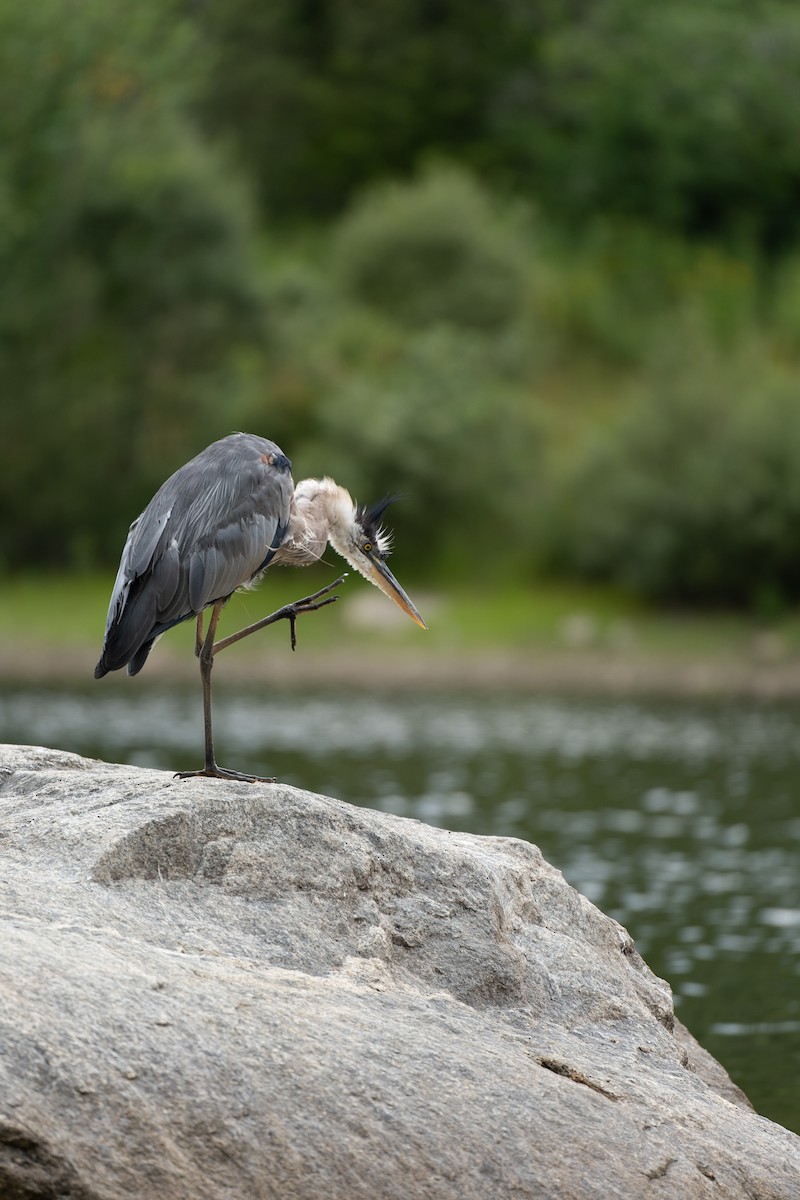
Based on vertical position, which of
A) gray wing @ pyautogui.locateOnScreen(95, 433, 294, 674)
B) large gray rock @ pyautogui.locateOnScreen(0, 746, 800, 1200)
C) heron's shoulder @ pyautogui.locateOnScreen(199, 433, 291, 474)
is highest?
heron's shoulder @ pyautogui.locateOnScreen(199, 433, 291, 474)

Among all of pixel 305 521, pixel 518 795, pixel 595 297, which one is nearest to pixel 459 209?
pixel 595 297

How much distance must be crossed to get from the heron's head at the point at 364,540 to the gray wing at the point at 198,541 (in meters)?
0.41

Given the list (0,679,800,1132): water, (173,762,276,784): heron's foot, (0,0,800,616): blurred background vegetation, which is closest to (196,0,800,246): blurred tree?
(0,0,800,616): blurred background vegetation

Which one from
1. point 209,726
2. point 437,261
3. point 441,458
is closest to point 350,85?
point 437,261

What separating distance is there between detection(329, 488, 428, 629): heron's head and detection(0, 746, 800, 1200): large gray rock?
131cm

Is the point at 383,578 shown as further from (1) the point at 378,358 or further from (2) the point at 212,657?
(1) the point at 378,358

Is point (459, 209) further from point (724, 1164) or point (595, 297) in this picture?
point (724, 1164)

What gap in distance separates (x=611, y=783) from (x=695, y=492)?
21.3 metres

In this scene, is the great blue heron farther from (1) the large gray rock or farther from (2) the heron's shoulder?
(1) the large gray rock

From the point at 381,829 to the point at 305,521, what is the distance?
180 cm

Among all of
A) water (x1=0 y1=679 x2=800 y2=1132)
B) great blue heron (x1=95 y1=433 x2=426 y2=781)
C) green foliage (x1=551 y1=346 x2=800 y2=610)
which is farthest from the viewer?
green foliage (x1=551 y1=346 x2=800 y2=610)

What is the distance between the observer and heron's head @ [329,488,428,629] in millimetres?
9461

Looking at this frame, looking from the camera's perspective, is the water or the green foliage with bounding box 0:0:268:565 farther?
the green foliage with bounding box 0:0:268:565

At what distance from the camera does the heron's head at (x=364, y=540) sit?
9.46m
